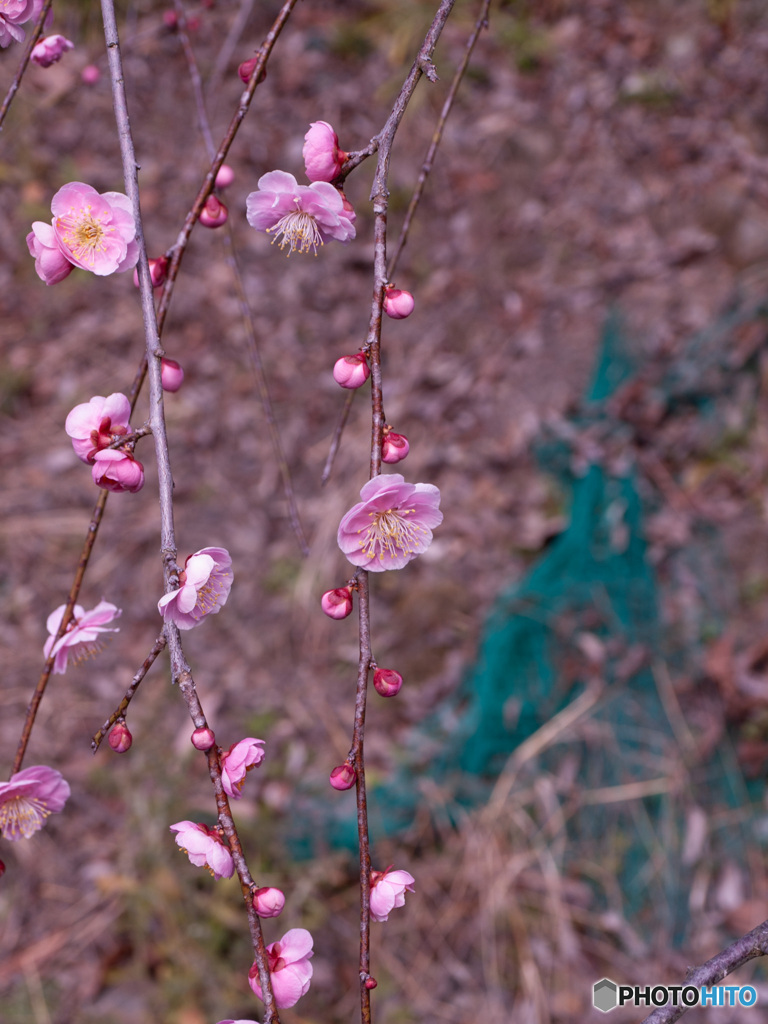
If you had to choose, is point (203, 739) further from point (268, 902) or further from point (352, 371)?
point (352, 371)

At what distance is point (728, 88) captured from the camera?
11.1 ft

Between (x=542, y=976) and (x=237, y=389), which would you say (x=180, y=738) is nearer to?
(x=542, y=976)

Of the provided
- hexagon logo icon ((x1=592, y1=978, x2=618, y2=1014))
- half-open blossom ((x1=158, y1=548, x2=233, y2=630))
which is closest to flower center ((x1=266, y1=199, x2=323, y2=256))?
half-open blossom ((x1=158, y1=548, x2=233, y2=630))

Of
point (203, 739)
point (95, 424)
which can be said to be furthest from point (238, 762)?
point (95, 424)

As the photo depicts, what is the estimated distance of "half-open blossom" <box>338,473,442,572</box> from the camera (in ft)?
2.49

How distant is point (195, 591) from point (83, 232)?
45 centimetres

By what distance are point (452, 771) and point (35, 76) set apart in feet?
14.1

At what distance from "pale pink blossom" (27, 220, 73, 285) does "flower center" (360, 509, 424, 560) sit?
0.43 meters

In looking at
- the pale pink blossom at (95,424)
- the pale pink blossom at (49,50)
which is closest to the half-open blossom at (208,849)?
the pale pink blossom at (95,424)

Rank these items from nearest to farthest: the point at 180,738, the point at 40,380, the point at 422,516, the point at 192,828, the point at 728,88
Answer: the point at 192,828 < the point at 422,516 < the point at 180,738 < the point at 728,88 < the point at 40,380

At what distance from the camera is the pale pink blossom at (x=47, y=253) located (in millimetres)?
808

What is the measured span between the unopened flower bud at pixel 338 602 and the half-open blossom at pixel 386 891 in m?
0.25

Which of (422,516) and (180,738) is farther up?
(422,516)

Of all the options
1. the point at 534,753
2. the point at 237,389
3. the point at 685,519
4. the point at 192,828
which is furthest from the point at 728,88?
the point at 192,828
